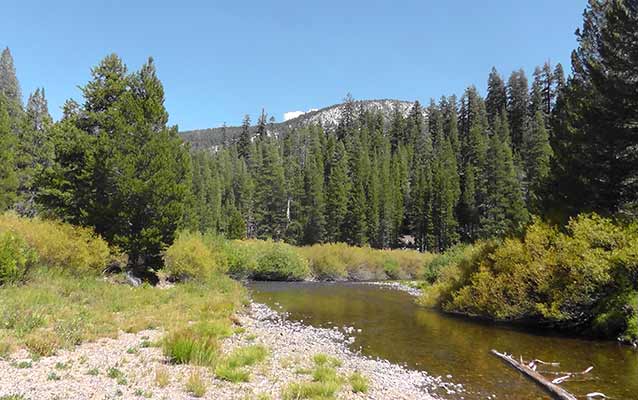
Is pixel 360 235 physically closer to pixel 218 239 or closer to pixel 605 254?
pixel 218 239

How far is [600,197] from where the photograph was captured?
66.7ft

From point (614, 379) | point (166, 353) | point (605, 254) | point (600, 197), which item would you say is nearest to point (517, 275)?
point (605, 254)

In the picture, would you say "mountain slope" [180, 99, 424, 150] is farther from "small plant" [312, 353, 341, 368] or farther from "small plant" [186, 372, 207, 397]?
"small plant" [186, 372, 207, 397]

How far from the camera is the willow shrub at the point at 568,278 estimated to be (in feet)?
55.3

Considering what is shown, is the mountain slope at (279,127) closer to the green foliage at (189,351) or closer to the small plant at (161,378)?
the green foliage at (189,351)

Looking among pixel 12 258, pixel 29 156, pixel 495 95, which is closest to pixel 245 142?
pixel 495 95

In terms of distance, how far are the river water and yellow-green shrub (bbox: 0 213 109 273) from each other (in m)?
10.7

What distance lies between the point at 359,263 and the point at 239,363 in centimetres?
4451

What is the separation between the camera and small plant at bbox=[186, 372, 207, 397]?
838cm

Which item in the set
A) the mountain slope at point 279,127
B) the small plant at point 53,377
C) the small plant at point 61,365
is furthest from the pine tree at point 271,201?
the mountain slope at point 279,127

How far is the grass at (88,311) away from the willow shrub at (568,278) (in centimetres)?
1270

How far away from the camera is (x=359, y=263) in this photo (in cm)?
5466

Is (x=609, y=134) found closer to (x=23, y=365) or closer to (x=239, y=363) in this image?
(x=239, y=363)

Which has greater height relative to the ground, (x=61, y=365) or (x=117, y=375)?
(x=61, y=365)
